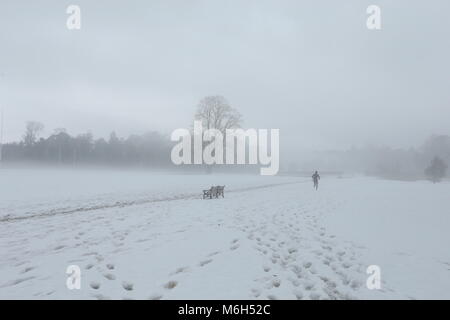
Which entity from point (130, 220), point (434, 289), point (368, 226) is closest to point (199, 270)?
point (434, 289)

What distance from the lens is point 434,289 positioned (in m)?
5.02

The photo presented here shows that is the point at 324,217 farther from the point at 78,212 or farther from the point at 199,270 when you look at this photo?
the point at 78,212

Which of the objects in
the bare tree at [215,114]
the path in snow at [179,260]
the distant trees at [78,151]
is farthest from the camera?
the distant trees at [78,151]

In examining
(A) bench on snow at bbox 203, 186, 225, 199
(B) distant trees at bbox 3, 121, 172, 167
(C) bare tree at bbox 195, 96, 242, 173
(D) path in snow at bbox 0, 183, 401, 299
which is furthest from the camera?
(B) distant trees at bbox 3, 121, 172, 167

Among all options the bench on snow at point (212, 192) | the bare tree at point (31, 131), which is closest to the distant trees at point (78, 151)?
the bare tree at point (31, 131)

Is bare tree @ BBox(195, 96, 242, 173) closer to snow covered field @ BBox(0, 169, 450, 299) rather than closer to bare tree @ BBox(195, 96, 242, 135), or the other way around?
bare tree @ BBox(195, 96, 242, 135)

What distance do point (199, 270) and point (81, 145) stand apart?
103 meters

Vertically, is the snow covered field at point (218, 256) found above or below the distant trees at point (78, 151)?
below

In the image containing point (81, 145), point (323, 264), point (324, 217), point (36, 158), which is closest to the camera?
point (323, 264)

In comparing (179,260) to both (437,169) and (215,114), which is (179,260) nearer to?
(215,114)

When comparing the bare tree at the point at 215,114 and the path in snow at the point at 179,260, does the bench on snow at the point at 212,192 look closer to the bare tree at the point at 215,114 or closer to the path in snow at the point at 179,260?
the path in snow at the point at 179,260

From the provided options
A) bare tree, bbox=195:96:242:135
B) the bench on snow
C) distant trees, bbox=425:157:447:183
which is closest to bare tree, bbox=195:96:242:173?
bare tree, bbox=195:96:242:135
